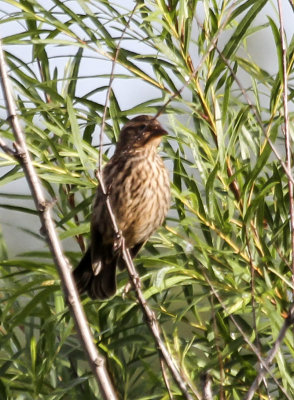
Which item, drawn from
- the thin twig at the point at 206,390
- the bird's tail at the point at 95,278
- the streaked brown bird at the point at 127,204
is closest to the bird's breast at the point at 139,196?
the streaked brown bird at the point at 127,204

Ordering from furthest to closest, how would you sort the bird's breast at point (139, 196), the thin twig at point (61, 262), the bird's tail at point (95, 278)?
the bird's breast at point (139, 196)
the bird's tail at point (95, 278)
the thin twig at point (61, 262)

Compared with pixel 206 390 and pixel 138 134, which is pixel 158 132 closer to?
pixel 138 134

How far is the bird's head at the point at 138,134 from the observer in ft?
14.7

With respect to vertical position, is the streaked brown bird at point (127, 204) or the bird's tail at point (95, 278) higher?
the streaked brown bird at point (127, 204)

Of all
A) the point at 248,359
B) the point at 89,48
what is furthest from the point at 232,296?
the point at 89,48

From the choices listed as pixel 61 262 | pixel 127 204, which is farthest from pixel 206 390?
pixel 127 204

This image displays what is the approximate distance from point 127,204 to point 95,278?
52cm

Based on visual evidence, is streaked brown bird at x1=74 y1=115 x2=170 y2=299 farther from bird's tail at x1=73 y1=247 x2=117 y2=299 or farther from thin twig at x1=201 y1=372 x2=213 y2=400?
thin twig at x1=201 y1=372 x2=213 y2=400

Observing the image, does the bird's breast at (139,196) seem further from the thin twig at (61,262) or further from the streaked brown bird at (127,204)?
the thin twig at (61,262)

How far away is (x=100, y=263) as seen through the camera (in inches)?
170

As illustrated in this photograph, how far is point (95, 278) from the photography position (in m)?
4.12

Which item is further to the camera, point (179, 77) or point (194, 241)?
point (179, 77)

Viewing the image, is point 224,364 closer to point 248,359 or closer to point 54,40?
point 248,359

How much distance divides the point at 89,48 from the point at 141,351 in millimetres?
1272
